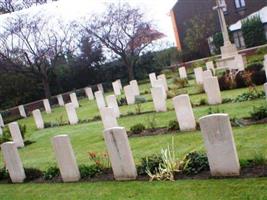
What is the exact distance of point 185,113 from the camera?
11.3 metres

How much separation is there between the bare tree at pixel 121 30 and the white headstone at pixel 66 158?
2624cm

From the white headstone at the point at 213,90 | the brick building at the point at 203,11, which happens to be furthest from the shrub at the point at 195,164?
the brick building at the point at 203,11

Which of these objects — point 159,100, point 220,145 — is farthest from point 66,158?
point 159,100

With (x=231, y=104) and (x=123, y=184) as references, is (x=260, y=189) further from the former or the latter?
(x=231, y=104)

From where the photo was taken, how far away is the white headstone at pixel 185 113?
36.9 feet

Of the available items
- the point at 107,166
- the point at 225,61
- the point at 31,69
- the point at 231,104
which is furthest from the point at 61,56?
the point at 107,166

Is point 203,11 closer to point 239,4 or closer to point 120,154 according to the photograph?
point 239,4

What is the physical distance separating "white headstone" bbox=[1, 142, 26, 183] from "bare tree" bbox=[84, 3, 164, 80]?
82.9ft

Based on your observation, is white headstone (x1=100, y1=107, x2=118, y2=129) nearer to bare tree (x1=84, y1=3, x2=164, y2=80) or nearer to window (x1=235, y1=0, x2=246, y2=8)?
bare tree (x1=84, y1=3, x2=164, y2=80)

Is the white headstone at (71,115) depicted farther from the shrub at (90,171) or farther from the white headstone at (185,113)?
the shrub at (90,171)

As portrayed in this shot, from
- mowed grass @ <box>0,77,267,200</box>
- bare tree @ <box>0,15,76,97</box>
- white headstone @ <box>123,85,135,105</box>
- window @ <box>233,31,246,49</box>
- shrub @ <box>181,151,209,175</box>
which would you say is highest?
bare tree @ <box>0,15,76,97</box>

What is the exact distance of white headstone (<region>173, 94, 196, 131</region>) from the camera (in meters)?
11.3

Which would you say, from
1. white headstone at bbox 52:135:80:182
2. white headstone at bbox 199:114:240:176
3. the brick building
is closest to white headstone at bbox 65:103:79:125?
white headstone at bbox 52:135:80:182

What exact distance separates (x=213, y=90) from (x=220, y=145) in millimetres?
8148
